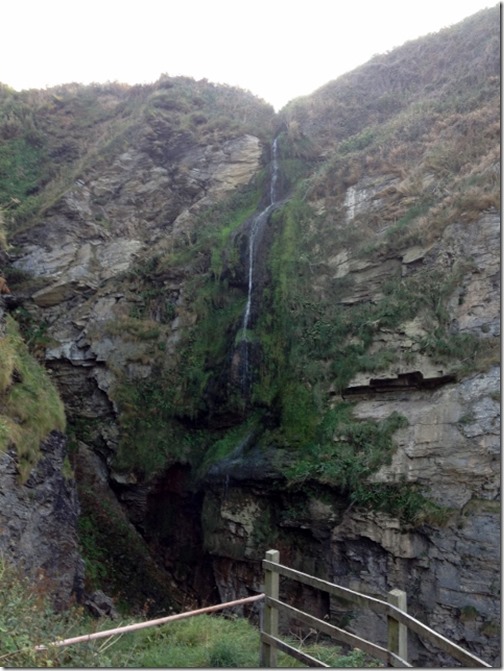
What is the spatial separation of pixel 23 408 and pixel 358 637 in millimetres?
7310

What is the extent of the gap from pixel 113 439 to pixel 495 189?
36.0 feet

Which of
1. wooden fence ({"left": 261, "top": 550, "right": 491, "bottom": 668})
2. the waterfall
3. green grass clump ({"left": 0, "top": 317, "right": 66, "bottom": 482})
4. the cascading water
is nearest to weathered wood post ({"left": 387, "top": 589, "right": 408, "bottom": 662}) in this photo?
wooden fence ({"left": 261, "top": 550, "right": 491, "bottom": 668})

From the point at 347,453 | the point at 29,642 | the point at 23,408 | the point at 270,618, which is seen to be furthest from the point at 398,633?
the point at 23,408

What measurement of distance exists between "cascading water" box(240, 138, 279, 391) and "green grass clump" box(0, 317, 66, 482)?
4.44m

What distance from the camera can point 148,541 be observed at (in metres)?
Answer: 13.8

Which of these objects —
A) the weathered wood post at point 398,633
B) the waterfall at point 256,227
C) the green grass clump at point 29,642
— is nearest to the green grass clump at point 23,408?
the green grass clump at point 29,642

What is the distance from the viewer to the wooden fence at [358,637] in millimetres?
3926

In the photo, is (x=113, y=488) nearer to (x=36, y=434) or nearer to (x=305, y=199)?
(x=36, y=434)

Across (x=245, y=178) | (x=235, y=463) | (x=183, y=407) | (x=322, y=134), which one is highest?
(x=322, y=134)

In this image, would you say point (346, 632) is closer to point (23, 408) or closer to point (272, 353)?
Answer: point (23, 408)

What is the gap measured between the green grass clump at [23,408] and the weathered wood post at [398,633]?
22.2ft

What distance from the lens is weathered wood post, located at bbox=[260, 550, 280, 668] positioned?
5.46 metres

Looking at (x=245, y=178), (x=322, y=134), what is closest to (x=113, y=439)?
(x=245, y=178)

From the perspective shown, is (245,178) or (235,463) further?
(245,178)
